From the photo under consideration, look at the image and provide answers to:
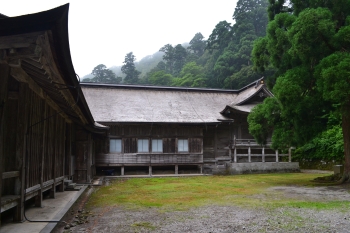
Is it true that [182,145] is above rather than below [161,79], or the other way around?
below

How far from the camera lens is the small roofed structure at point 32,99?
3.91 meters

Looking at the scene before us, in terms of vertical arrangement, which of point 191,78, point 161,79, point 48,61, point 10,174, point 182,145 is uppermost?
point 161,79

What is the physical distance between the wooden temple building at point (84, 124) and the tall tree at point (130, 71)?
35.2 meters

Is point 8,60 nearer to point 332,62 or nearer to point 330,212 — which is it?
point 330,212

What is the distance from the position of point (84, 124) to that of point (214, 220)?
8497 mm

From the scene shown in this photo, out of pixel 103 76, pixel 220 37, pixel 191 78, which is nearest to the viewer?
pixel 191 78

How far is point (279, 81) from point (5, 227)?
11114 millimetres

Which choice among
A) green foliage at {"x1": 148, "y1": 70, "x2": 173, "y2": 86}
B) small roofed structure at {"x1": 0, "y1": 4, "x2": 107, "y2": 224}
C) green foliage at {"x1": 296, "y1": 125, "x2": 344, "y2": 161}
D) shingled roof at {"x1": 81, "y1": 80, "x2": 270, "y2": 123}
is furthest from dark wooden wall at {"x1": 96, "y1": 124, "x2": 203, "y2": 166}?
green foliage at {"x1": 148, "y1": 70, "x2": 173, "y2": 86}

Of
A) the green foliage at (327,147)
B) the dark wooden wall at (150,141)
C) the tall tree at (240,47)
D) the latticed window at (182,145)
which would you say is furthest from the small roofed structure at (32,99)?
the tall tree at (240,47)

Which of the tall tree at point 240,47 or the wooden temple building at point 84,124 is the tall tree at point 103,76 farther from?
the wooden temple building at point 84,124

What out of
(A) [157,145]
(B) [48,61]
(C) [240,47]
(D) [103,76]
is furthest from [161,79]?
(B) [48,61]

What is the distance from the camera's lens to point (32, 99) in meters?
7.09

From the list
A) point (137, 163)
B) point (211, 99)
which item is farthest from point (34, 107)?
point (211, 99)

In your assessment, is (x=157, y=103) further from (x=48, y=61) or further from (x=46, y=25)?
(x=46, y=25)
